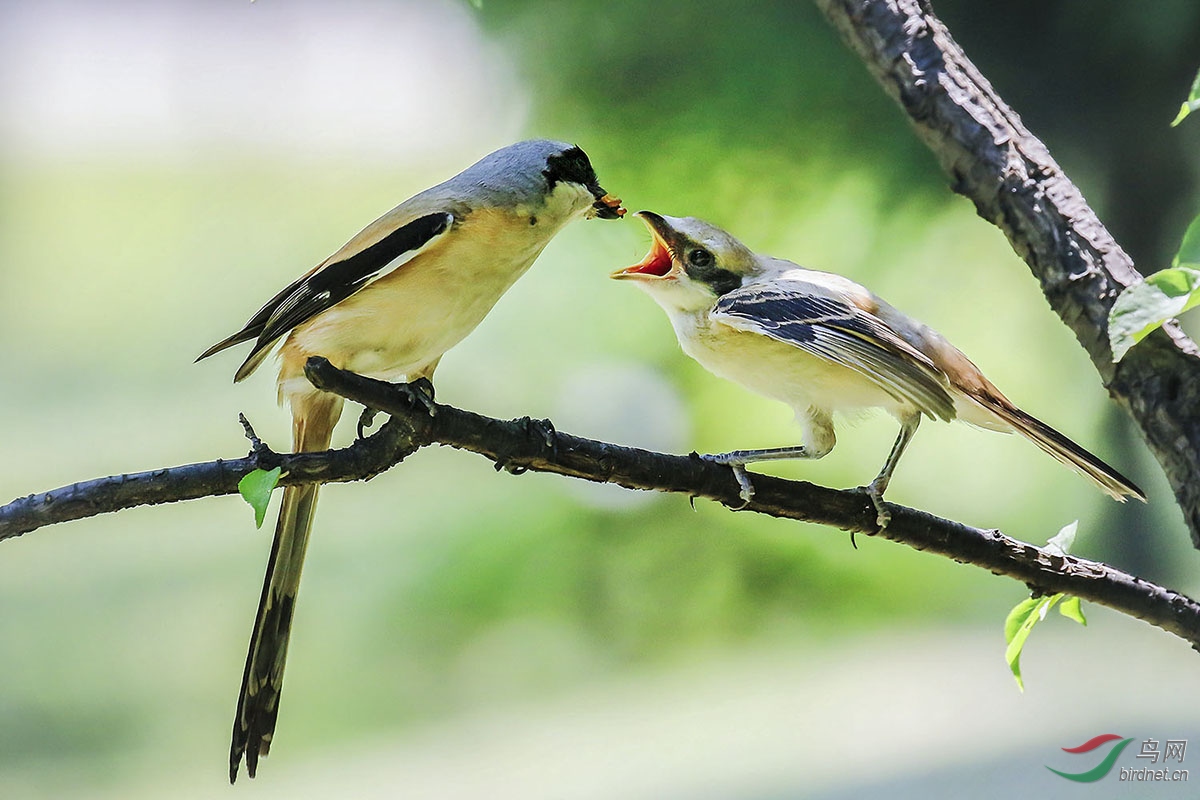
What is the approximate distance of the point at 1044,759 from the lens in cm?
154

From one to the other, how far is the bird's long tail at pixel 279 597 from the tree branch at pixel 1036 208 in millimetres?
783

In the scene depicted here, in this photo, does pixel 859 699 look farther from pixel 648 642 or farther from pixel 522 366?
pixel 522 366

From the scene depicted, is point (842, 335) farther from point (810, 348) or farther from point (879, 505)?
point (879, 505)

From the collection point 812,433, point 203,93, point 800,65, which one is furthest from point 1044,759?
point 203,93

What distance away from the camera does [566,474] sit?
0.99 m

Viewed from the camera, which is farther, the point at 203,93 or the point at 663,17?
the point at 663,17

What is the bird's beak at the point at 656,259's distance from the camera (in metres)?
1.16

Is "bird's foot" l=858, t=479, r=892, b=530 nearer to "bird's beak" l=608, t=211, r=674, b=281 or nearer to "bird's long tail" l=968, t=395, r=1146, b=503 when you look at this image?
"bird's long tail" l=968, t=395, r=1146, b=503

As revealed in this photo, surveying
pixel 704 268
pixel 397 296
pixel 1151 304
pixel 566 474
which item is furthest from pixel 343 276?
pixel 1151 304

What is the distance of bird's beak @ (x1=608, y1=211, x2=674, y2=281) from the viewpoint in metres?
1.16

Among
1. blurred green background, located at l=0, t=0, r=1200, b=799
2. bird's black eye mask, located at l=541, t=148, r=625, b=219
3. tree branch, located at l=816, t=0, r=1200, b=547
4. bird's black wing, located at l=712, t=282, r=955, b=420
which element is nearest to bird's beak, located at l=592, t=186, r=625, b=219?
bird's black eye mask, located at l=541, t=148, r=625, b=219

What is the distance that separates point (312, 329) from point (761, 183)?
0.74 meters

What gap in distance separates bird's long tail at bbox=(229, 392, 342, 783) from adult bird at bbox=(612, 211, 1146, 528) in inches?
15.3

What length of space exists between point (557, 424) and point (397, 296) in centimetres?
47
